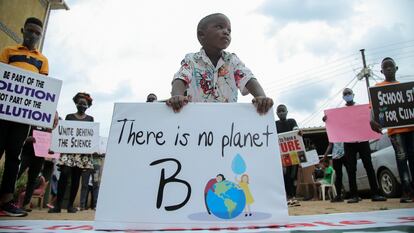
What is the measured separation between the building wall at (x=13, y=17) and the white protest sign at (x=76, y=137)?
5.34 m

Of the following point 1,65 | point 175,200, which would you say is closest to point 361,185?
point 175,200

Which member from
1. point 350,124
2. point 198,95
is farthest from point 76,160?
point 350,124

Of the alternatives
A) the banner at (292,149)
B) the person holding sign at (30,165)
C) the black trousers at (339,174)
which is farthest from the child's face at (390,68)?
the person holding sign at (30,165)

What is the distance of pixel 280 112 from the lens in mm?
5066

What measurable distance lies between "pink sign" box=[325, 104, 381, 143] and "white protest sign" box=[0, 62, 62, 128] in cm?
362

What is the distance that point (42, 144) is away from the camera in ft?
13.3

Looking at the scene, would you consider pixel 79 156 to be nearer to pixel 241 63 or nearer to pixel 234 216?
pixel 241 63

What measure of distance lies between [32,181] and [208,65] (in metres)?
3.07

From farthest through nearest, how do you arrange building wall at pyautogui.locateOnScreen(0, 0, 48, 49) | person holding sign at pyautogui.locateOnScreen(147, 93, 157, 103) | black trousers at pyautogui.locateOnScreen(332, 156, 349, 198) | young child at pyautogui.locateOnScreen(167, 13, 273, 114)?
building wall at pyautogui.locateOnScreen(0, 0, 48, 49)
black trousers at pyautogui.locateOnScreen(332, 156, 349, 198)
person holding sign at pyautogui.locateOnScreen(147, 93, 157, 103)
young child at pyautogui.locateOnScreen(167, 13, 273, 114)

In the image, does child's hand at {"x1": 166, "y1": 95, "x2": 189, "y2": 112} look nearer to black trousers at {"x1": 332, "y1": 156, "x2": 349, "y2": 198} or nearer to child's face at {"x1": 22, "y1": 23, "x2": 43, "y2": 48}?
child's face at {"x1": 22, "y1": 23, "x2": 43, "y2": 48}

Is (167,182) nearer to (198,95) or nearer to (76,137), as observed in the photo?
(198,95)

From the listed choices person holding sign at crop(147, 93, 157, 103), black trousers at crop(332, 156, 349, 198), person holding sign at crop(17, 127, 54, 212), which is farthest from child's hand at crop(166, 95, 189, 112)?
black trousers at crop(332, 156, 349, 198)

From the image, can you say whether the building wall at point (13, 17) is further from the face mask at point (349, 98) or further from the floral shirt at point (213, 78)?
the face mask at point (349, 98)

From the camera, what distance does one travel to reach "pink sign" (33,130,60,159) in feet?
12.5
